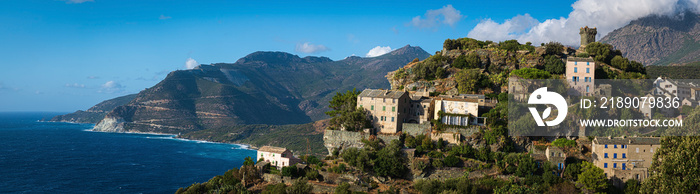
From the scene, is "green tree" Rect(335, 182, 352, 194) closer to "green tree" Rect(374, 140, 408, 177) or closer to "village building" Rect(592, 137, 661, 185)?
"green tree" Rect(374, 140, 408, 177)

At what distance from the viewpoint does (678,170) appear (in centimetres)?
3850

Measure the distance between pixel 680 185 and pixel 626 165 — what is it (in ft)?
31.0

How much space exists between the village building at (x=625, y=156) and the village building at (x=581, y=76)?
12.0 m

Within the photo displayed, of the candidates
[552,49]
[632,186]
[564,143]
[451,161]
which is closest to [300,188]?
[451,161]

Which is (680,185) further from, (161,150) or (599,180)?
(161,150)

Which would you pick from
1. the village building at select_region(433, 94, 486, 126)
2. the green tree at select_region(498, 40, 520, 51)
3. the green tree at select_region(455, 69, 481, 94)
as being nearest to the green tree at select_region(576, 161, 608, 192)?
the village building at select_region(433, 94, 486, 126)

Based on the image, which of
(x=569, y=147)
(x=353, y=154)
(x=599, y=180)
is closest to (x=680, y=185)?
(x=599, y=180)

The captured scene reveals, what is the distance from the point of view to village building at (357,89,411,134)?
56.7m

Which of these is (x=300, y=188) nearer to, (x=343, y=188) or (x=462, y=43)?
(x=343, y=188)

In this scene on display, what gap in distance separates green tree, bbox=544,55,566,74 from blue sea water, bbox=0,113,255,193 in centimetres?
7533

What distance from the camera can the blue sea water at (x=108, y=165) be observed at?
11000 cm

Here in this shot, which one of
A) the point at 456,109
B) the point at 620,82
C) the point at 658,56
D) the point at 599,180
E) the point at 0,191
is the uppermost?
the point at 658,56

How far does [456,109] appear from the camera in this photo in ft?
185

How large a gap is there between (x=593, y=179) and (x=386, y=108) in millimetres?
21784
